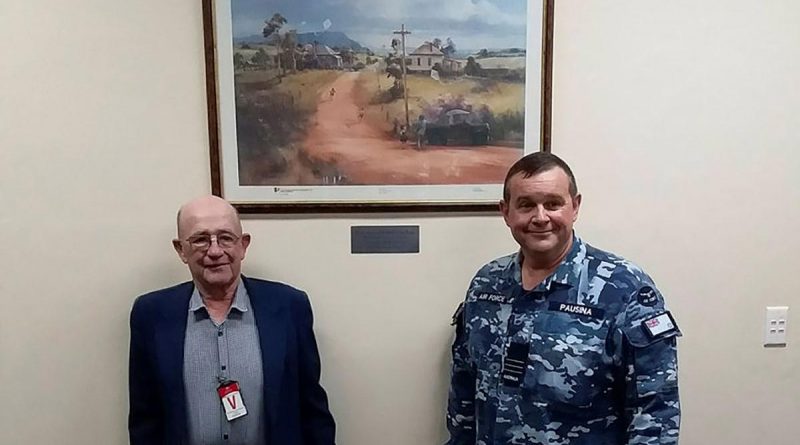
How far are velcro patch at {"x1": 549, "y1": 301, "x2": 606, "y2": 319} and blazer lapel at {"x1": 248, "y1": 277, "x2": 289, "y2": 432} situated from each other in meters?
0.72

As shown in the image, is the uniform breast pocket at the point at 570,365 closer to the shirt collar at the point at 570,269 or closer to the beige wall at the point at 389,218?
the shirt collar at the point at 570,269

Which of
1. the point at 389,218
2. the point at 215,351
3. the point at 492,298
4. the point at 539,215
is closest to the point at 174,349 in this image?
the point at 215,351

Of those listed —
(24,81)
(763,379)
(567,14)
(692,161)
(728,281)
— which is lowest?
(763,379)

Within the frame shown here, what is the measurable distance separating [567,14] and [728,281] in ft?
3.05

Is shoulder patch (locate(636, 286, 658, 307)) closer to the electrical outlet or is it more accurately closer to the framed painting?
the framed painting

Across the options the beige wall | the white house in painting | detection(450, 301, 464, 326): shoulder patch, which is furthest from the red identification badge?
the white house in painting

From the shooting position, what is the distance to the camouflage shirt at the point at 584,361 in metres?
1.42

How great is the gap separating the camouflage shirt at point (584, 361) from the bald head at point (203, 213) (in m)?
0.74

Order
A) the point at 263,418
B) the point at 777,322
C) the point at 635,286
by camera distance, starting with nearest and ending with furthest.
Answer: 1. the point at 635,286
2. the point at 263,418
3. the point at 777,322

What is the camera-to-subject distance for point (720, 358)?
196 cm

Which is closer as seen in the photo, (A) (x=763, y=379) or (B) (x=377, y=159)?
(B) (x=377, y=159)

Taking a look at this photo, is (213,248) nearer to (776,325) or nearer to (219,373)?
(219,373)

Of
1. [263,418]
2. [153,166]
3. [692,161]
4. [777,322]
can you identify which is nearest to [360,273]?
[263,418]

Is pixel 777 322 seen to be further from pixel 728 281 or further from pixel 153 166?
pixel 153 166
